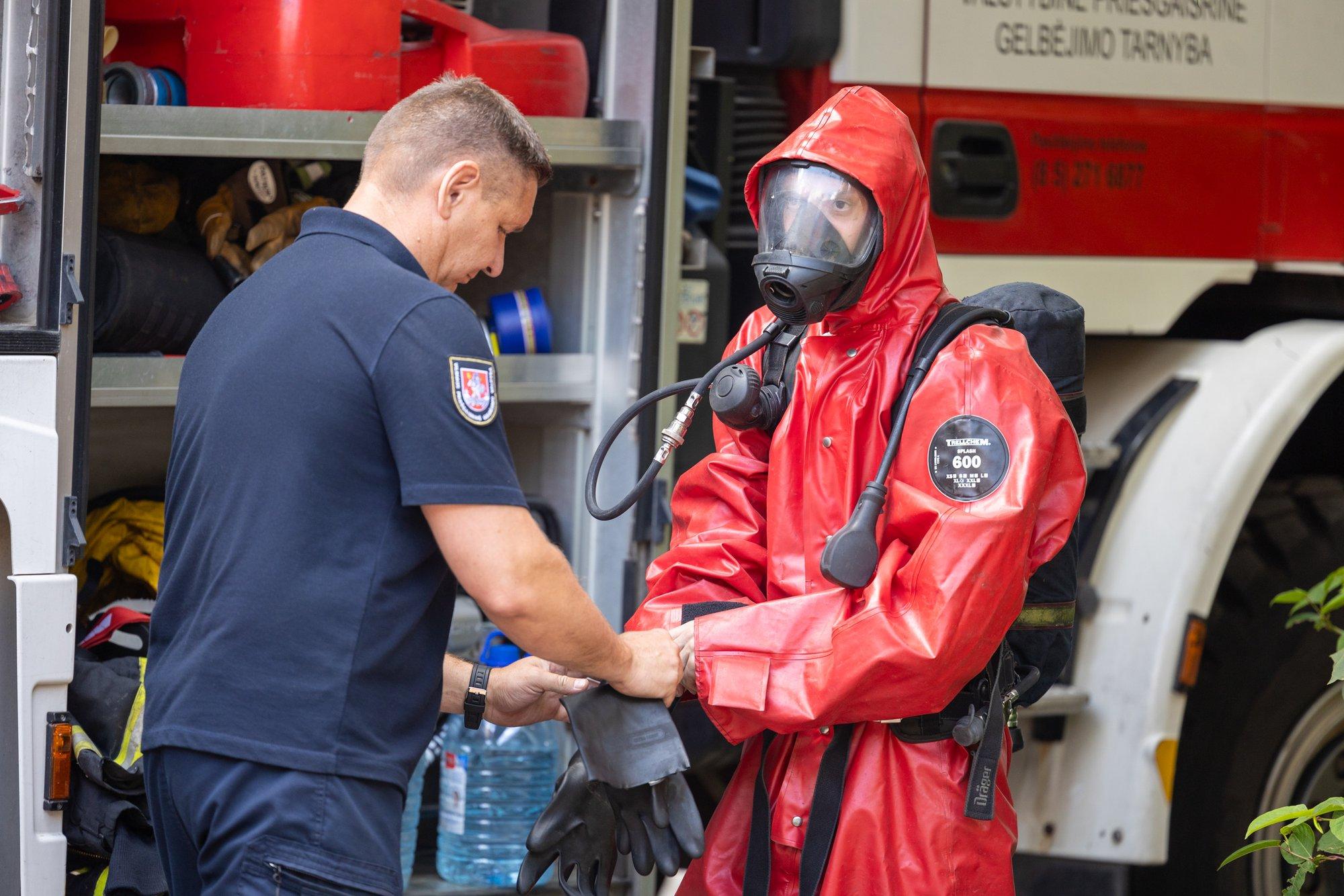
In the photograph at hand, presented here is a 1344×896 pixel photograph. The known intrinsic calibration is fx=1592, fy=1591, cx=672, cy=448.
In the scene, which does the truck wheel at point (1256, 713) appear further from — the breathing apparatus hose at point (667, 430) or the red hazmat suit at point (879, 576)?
the breathing apparatus hose at point (667, 430)

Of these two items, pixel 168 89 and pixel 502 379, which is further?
pixel 502 379

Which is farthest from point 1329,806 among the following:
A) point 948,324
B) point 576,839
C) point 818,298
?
point 576,839

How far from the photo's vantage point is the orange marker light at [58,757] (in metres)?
2.43

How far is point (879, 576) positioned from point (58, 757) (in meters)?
1.28

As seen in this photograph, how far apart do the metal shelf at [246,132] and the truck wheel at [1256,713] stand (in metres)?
1.86

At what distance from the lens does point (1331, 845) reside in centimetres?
223

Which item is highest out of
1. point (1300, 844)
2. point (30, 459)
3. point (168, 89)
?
point (168, 89)

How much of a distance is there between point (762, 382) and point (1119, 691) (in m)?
1.42

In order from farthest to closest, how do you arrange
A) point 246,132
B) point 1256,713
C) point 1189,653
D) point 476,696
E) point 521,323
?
point 1256,713
point 1189,653
point 521,323
point 246,132
point 476,696

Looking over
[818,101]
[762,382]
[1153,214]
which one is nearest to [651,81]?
[818,101]

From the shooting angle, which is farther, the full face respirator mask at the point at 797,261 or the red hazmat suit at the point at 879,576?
the full face respirator mask at the point at 797,261

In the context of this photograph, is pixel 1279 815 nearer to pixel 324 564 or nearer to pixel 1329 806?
pixel 1329 806

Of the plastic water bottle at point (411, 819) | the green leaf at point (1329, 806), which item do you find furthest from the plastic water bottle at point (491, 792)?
the green leaf at point (1329, 806)

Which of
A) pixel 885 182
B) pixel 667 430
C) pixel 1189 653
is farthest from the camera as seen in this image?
pixel 1189 653
